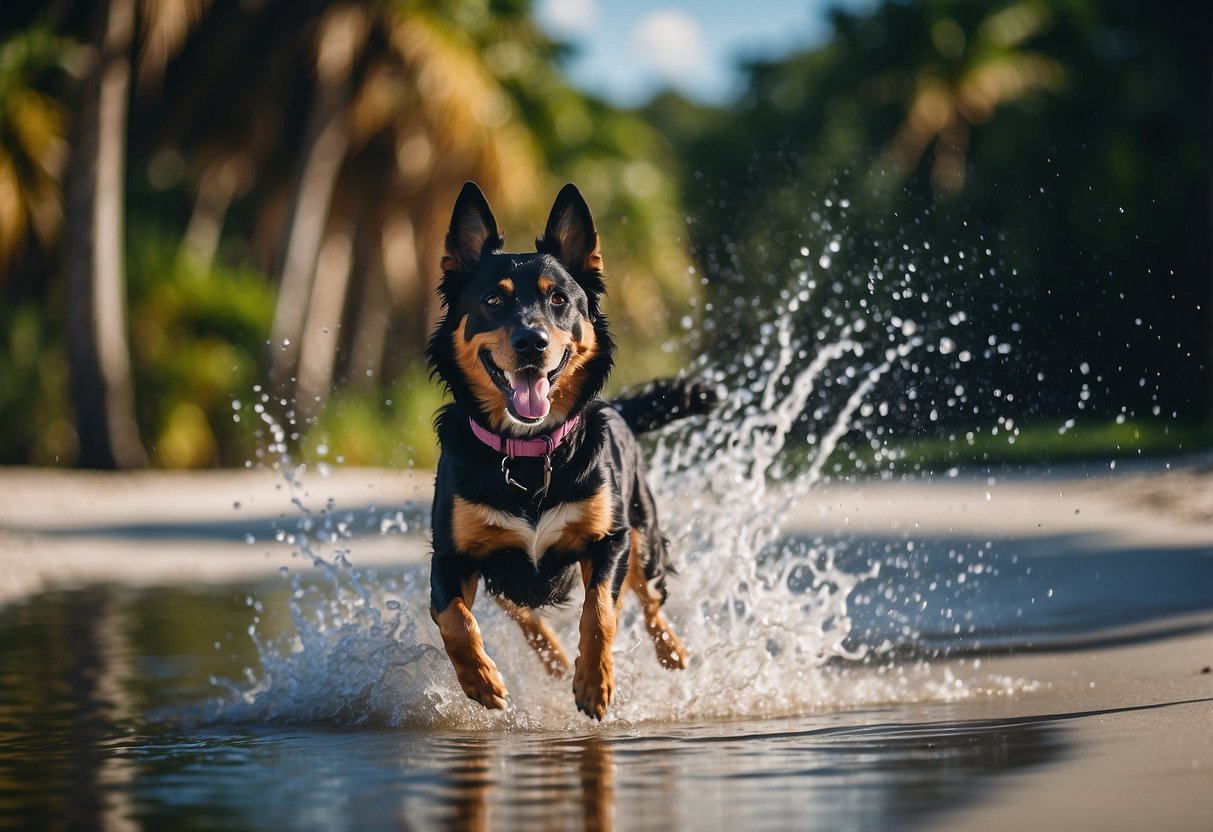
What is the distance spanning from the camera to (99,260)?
20312mm

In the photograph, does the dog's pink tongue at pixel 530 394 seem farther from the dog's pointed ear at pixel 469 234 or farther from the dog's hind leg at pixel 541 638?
the dog's hind leg at pixel 541 638

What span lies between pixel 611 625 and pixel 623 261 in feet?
109

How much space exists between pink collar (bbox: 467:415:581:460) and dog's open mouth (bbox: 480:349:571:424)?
0.12 m

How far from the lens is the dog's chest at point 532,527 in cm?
627

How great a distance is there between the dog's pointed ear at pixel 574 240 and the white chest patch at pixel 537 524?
910 mm

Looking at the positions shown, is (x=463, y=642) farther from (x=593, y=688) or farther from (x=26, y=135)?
(x=26, y=135)

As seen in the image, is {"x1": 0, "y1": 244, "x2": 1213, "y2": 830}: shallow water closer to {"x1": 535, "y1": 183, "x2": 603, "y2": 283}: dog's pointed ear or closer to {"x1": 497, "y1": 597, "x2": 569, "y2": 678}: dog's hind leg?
{"x1": 497, "y1": 597, "x2": 569, "y2": 678}: dog's hind leg

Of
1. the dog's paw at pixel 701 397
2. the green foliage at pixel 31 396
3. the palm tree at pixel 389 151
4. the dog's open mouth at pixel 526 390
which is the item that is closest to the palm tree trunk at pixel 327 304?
the palm tree at pixel 389 151

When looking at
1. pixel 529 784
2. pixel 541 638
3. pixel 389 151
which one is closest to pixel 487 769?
pixel 529 784

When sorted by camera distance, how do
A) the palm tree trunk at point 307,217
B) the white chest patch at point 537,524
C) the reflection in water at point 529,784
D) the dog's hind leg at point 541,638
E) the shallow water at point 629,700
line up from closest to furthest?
the reflection in water at point 529,784 < the shallow water at point 629,700 < the white chest patch at point 537,524 < the dog's hind leg at point 541,638 < the palm tree trunk at point 307,217

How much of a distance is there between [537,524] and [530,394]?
0.48 metres

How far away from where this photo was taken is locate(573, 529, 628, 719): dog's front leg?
19.9 ft

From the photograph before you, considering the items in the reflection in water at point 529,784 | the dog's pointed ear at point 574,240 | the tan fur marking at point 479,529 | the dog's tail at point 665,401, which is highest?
the dog's pointed ear at point 574,240

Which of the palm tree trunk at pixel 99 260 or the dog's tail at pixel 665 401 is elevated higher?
the palm tree trunk at pixel 99 260
